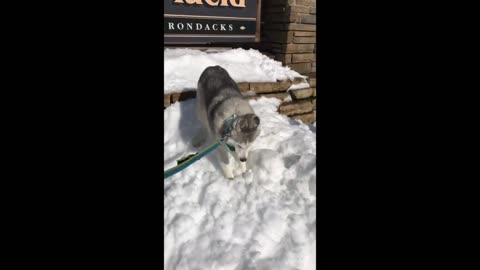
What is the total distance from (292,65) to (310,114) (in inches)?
45.6

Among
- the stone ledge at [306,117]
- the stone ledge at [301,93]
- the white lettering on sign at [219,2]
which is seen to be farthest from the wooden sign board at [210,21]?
the stone ledge at [306,117]

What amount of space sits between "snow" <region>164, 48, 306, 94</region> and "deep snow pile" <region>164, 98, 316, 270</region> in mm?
1305

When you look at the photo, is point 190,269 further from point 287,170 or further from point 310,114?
point 310,114

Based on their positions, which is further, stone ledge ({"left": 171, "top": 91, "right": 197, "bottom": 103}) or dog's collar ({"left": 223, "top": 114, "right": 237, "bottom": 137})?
stone ledge ({"left": 171, "top": 91, "right": 197, "bottom": 103})

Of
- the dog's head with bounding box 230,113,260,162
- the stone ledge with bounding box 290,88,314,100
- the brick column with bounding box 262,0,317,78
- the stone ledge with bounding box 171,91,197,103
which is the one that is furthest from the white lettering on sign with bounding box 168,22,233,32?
the dog's head with bounding box 230,113,260,162

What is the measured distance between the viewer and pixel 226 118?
11.5ft

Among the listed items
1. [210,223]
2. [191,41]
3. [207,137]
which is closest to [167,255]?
[210,223]

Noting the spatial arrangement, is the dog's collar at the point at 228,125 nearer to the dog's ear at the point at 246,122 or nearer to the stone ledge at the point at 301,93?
the dog's ear at the point at 246,122

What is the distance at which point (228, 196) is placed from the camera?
3232 mm

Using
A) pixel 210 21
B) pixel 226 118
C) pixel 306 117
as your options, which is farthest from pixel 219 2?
pixel 226 118

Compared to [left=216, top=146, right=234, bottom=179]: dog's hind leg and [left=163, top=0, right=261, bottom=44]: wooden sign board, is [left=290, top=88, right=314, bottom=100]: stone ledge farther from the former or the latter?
[left=216, top=146, right=234, bottom=179]: dog's hind leg

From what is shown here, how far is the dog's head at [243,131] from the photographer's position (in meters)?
3.25

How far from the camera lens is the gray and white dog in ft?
10.8

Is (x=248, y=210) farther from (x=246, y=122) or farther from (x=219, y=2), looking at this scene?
(x=219, y=2)
